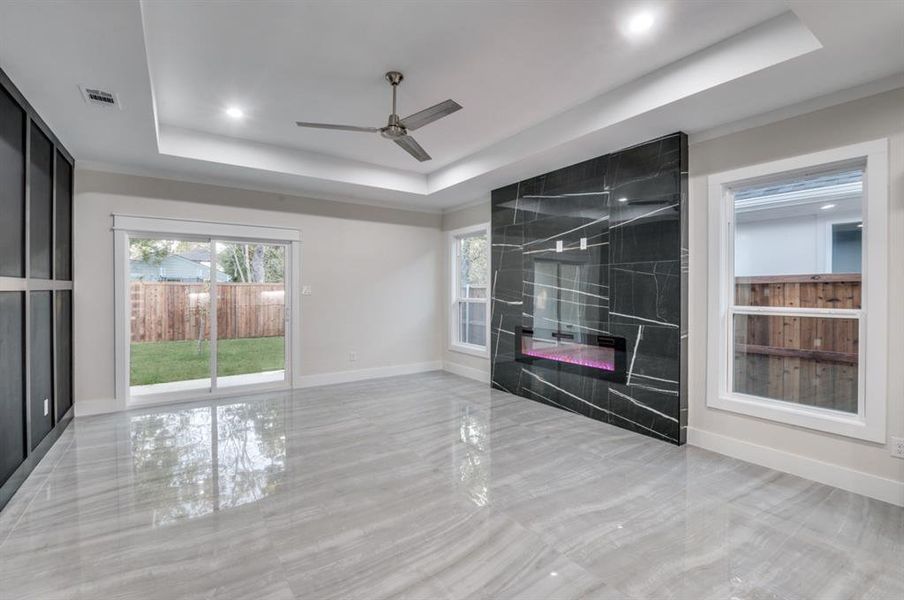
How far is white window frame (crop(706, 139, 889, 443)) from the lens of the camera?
260 centimetres

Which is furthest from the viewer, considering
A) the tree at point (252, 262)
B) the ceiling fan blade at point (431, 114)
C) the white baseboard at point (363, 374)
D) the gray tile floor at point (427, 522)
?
the white baseboard at point (363, 374)

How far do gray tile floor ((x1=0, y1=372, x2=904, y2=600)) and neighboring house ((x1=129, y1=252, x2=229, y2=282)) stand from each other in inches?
69.7

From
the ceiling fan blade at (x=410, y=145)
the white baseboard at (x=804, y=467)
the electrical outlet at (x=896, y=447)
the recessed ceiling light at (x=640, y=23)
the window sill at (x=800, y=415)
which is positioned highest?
the recessed ceiling light at (x=640, y=23)

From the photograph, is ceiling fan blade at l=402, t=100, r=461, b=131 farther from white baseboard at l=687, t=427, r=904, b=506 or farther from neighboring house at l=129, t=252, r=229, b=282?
neighboring house at l=129, t=252, r=229, b=282

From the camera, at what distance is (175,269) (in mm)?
4887

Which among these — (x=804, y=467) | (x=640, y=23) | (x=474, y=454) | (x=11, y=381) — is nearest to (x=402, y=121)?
(x=640, y=23)

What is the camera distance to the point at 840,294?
9.42 feet

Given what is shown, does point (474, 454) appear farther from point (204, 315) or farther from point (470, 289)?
point (204, 315)

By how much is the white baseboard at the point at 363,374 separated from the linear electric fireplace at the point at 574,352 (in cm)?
186

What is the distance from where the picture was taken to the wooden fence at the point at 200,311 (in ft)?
15.5

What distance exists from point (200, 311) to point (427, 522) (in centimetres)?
412

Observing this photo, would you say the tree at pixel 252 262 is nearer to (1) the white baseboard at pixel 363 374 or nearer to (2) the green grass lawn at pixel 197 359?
(2) the green grass lawn at pixel 197 359

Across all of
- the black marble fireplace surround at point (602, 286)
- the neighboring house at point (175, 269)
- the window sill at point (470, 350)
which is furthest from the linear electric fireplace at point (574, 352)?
the neighboring house at point (175, 269)

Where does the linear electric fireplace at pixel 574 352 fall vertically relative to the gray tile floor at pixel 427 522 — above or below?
above
